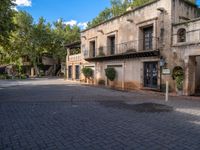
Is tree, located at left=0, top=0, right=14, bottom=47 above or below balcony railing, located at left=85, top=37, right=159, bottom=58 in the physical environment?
above

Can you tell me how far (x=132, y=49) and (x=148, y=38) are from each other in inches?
66.2

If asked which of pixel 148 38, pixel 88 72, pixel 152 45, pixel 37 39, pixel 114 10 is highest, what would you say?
pixel 114 10

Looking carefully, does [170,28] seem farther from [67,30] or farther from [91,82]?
[67,30]

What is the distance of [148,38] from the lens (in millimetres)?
16703

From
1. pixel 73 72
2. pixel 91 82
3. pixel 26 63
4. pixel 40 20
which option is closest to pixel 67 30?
pixel 40 20

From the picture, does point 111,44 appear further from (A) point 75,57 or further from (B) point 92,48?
(A) point 75,57

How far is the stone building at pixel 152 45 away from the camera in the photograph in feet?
44.1

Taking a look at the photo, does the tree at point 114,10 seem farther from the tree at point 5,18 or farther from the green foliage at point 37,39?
the tree at point 5,18

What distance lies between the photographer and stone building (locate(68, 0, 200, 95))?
13.4 m

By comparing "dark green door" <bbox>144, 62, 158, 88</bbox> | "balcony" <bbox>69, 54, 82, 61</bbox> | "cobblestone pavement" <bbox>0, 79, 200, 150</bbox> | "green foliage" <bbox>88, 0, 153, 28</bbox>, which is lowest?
"cobblestone pavement" <bbox>0, 79, 200, 150</bbox>

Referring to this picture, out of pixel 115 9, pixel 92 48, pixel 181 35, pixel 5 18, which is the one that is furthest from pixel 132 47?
pixel 115 9

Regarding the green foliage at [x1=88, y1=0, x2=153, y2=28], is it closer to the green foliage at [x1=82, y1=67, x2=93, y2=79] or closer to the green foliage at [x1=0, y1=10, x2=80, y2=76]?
the green foliage at [x1=0, y1=10, x2=80, y2=76]

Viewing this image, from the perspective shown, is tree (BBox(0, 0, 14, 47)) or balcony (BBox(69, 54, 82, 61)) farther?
balcony (BBox(69, 54, 82, 61))

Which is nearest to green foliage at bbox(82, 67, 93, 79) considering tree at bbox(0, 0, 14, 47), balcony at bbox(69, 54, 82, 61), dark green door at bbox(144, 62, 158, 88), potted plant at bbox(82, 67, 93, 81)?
potted plant at bbox(82, 67, 93, 81)
